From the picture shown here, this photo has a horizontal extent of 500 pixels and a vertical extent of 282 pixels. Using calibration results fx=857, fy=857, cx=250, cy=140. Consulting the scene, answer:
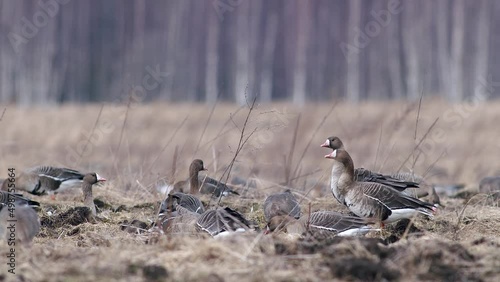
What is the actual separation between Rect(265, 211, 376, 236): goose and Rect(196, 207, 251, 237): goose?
0.33 m

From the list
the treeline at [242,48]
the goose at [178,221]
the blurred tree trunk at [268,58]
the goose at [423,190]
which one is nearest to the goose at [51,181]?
the goose at [178,221]

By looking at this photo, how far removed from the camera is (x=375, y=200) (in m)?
9.28

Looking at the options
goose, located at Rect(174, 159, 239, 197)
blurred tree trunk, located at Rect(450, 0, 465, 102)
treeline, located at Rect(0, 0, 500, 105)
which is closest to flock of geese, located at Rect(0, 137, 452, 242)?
goose, located at Rect(174, 159, 239, 197)

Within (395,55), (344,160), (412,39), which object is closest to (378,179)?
(344,160)

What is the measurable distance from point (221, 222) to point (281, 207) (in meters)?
1.29

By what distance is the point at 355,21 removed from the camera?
151 ft

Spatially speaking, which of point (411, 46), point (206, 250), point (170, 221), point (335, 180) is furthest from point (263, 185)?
point (411, 46)

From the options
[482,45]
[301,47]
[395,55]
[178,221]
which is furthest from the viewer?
[395,55]

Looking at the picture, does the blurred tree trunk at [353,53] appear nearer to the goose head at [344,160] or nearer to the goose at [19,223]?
the goose head at [344,160]

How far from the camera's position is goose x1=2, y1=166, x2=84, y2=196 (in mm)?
12328

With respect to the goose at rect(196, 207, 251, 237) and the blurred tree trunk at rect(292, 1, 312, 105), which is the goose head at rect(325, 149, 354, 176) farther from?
the blurred tree trunk at rect(292, 1, 312, 105)

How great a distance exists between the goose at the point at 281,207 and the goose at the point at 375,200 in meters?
0.51

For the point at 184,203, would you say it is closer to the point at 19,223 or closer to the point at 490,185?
the point at 19,223

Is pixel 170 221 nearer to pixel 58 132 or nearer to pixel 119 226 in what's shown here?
pixel 119 226
